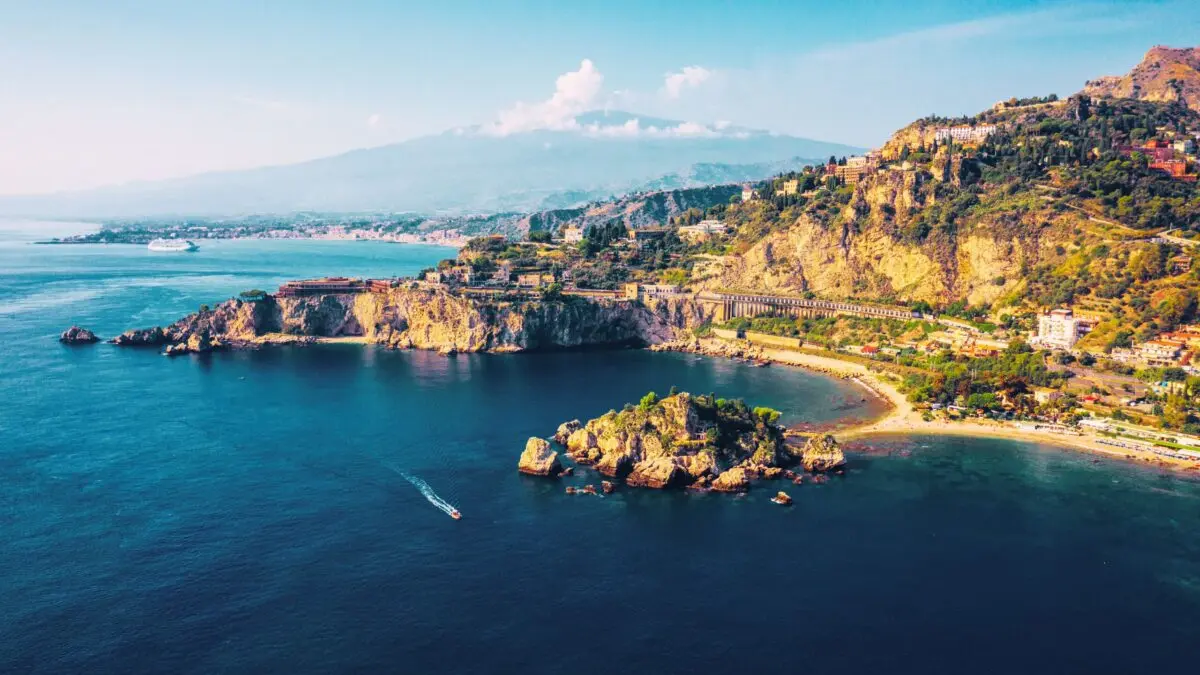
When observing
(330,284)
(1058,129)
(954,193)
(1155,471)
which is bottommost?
(1155,471)

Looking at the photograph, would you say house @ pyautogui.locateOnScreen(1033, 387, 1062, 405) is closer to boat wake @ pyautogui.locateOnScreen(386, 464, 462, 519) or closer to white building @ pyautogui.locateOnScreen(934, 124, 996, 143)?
boat wake @ pyautogui.locateOnScreen(386, 464, 462, 519)

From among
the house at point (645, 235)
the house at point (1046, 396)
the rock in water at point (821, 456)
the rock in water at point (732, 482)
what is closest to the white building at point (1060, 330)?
the house at point (1046, 396)

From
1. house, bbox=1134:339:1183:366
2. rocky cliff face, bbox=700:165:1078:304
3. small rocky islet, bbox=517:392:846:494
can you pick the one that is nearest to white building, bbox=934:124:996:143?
rocky cliff face, bbox=700:165:1078:304

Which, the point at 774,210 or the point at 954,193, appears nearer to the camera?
the point at 954,193

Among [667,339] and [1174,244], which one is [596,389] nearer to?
[667,339]

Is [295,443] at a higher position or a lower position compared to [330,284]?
lower

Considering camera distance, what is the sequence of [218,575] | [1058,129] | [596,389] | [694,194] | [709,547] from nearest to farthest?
[218,575] → [709,547] → [596,389] → [1058,129] → [694,194]

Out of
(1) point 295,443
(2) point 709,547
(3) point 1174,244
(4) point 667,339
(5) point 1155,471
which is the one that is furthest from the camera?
(4) point 667,339

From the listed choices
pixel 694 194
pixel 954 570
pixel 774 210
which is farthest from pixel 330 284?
pixel 694 194

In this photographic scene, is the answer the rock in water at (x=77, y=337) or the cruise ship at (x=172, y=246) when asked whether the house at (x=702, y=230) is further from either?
the cruise ship at (x=172, y=246)
